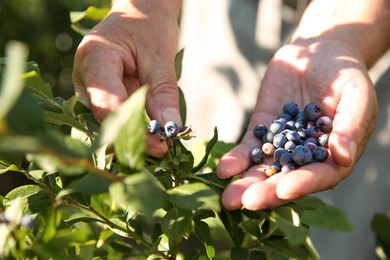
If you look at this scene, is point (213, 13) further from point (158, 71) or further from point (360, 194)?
point (158, 71)

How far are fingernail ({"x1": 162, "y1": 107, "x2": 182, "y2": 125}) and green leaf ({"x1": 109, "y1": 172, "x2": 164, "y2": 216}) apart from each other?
48 cm

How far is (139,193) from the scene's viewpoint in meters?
0.59

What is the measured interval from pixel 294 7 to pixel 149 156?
1.33 metres

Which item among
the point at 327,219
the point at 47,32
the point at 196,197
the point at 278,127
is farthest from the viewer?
the point at 47,32

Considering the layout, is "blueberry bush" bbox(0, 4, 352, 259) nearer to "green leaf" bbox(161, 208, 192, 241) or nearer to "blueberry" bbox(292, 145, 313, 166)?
"green leaf" bbox(161, 208, 192, 241)

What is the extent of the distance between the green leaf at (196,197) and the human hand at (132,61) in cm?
25

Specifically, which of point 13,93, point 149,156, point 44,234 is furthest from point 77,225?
point 13,93

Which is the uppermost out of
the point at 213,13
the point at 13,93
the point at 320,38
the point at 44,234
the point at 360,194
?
the point at 13,93

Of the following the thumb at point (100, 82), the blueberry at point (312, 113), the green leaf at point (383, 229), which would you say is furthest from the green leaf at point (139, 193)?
the green leaf at point (383, 229)

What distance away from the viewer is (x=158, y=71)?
124cm

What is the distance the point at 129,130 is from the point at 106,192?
72 mm

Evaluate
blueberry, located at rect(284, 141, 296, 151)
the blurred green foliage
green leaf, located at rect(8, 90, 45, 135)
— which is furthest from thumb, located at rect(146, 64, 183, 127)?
the blurred green foliage

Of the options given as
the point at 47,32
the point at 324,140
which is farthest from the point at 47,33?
the point at 324,140

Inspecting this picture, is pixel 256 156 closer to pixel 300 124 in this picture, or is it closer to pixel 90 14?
pixel 300 124
